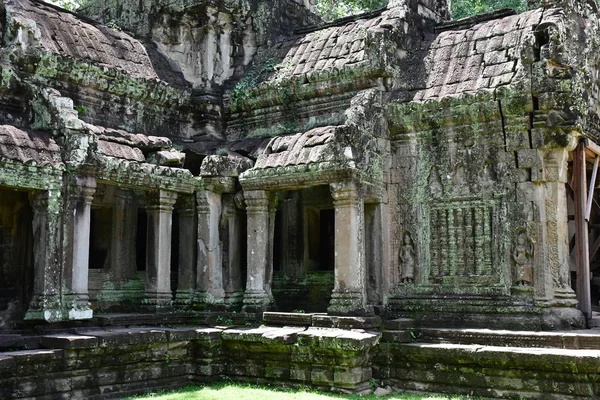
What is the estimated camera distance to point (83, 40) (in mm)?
11750

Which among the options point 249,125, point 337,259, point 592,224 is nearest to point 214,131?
point 249,125

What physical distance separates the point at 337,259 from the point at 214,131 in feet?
13.6

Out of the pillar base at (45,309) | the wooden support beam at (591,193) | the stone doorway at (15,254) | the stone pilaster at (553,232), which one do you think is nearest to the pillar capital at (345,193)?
the stone pilaster at (553,232)

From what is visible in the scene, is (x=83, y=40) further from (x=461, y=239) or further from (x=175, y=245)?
(x=461, y=239)

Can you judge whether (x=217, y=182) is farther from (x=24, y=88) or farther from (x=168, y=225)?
(x=24, y=88)

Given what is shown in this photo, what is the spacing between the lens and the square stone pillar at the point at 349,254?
33.7 feet

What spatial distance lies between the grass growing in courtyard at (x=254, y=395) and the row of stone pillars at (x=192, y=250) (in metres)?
1.35

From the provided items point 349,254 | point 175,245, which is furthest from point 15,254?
point 349,254

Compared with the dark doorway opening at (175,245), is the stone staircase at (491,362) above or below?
below

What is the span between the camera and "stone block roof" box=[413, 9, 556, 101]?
10586 mm

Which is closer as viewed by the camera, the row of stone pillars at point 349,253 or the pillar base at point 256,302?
the row of stone pillars at point 349,253

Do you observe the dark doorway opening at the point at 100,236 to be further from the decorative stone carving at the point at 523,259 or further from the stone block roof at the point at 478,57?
the decorative stone carving at the point at 523,259

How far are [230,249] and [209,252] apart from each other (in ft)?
1.24

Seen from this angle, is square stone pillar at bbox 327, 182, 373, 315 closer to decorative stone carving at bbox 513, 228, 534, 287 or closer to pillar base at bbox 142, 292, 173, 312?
decorative stone carving at bbox 513, 228, 534, 287
